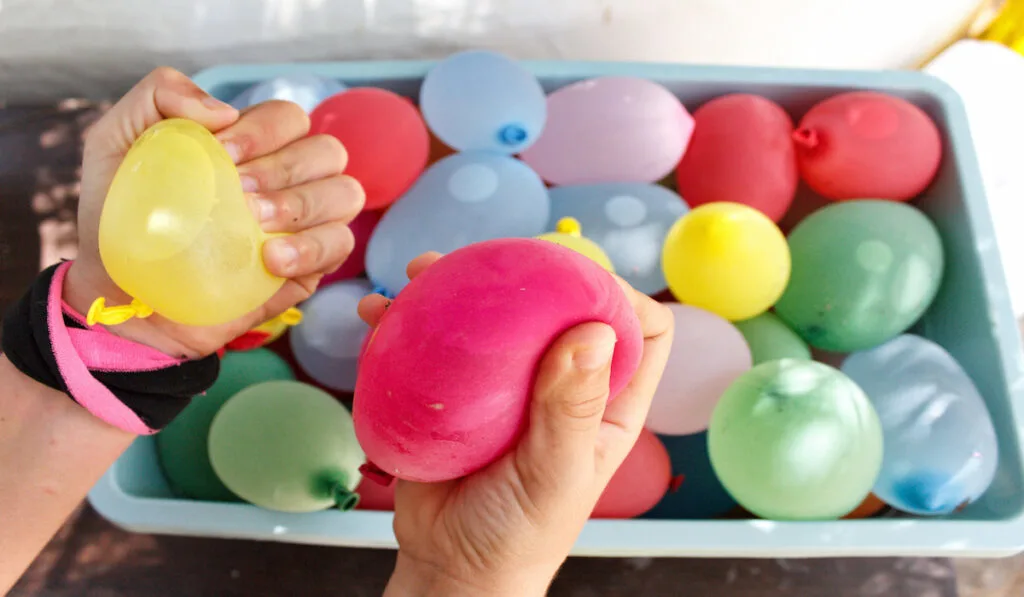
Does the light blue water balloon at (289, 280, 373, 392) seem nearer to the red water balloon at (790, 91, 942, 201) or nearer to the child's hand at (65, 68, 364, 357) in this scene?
the child's hand at (65, 68, 364, 357)

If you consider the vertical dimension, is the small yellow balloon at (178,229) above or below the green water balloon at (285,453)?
above

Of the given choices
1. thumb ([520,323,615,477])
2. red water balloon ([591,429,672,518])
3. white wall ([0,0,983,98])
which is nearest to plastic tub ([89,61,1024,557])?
red water balloon ([591,429,672,518])

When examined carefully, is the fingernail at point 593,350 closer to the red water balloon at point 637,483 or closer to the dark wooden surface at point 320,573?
the red water balloon at point 637,483

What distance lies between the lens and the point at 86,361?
0.69 metres

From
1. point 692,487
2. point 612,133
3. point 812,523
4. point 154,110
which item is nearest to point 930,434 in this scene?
point 812,523

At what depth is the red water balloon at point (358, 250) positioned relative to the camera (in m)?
0.97

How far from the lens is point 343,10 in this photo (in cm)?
112

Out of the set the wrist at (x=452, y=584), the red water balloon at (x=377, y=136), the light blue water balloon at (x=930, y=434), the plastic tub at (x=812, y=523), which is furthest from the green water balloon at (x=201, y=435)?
the light blue water balloon at (x=930, y=434)

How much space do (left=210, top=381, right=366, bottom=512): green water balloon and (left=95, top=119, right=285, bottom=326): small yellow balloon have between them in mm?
200

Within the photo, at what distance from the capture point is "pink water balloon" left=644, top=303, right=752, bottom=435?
846 mm

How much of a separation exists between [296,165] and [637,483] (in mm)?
475

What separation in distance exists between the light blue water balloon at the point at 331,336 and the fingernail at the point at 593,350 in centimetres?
47

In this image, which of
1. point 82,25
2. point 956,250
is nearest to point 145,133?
point 82,25

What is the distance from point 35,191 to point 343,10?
554 mm
